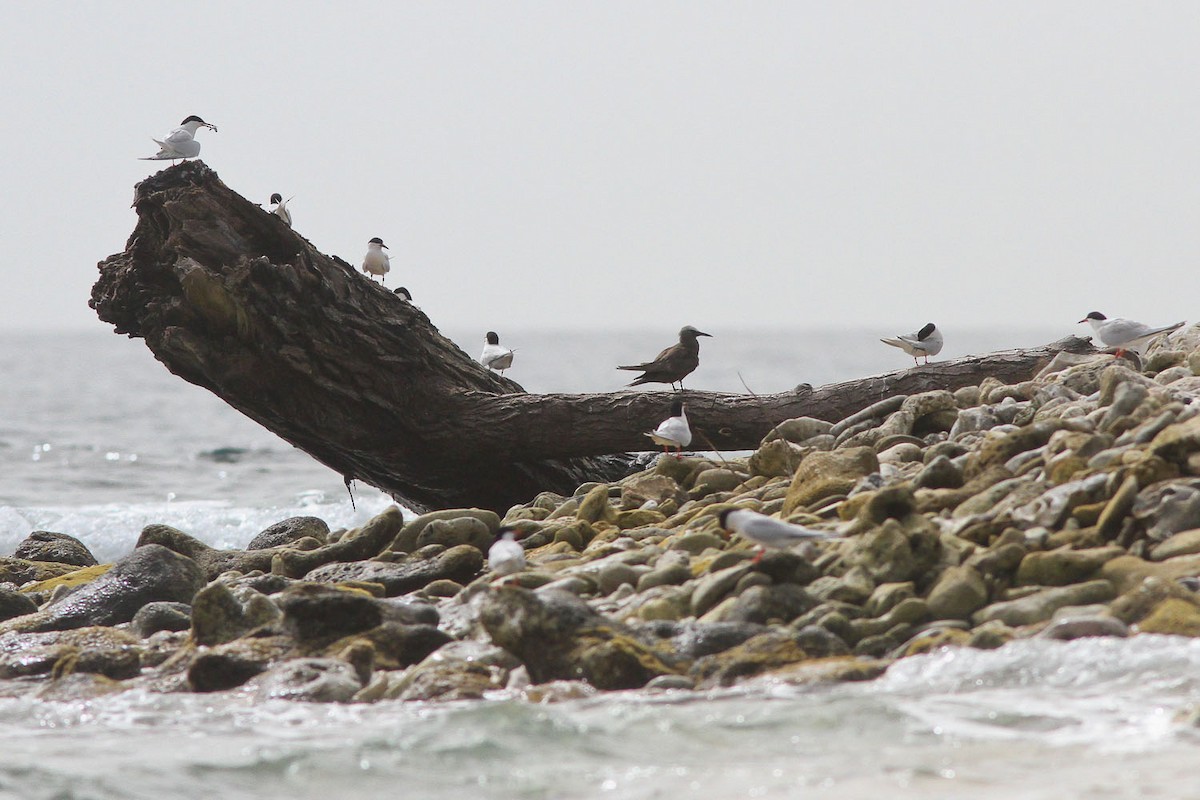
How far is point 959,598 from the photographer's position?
5973mm

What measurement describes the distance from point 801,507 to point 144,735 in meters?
3.65

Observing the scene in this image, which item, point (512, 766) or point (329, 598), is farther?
point (329, 598)

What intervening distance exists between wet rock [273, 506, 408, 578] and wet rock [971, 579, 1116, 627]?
3966mm

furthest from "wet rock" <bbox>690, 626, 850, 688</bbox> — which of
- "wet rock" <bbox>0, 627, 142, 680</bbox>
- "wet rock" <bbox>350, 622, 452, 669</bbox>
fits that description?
"wet rock" <bbox>0, 627, 142, 680</bbox>

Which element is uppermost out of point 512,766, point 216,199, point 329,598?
point 216,199

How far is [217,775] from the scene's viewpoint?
5.28 m

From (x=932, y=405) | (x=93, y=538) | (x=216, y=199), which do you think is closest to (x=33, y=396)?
(x=93, y=538)

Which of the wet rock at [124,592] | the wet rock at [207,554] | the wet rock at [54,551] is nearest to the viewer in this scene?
the wet rock at [124,592]

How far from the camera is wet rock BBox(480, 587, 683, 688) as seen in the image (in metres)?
5.91

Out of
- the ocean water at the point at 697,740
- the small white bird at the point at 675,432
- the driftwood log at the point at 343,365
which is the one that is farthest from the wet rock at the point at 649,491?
the ocean water at the point at 697,740

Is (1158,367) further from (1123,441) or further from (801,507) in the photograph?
(801,507)

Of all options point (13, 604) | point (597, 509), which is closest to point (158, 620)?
point (13, 604)

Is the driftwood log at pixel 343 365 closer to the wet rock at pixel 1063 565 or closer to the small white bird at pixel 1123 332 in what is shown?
the small white bird at pixel 1123 332

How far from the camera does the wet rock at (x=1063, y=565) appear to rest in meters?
6.02
